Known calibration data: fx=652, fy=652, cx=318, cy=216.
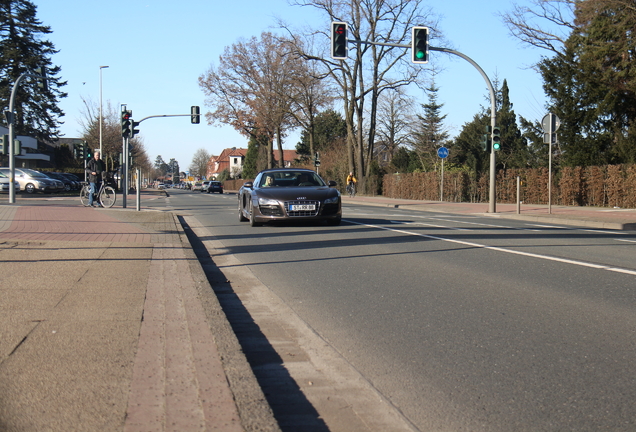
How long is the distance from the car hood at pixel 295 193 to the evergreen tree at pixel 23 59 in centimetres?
5262

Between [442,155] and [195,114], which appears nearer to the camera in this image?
[442,155]

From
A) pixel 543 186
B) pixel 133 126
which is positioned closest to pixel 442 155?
pixel 543 186

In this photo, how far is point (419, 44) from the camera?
19.4 meters

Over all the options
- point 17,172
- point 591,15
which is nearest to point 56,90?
point 17,172

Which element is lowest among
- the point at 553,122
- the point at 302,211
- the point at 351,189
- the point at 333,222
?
the point at 333,222

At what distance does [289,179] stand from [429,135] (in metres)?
67.7

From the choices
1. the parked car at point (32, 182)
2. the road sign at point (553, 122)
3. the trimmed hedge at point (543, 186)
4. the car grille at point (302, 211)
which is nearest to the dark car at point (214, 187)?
the parked car at point (32, 182)

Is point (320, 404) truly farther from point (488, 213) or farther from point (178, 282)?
point (488, 213)

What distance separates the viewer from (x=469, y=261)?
29.6ft

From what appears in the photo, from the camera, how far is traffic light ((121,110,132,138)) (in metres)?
22.1

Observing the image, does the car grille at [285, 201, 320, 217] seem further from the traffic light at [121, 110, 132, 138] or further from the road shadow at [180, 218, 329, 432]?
the traffic light at [121, 110, 132, 138]

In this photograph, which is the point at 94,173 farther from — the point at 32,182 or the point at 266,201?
the point at 32,182

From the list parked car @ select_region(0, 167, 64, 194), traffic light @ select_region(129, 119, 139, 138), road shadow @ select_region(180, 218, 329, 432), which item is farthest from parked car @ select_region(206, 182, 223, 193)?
road shadow @ select_region(180, 218, 329, 432)

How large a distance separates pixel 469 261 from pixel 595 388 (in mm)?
5347
